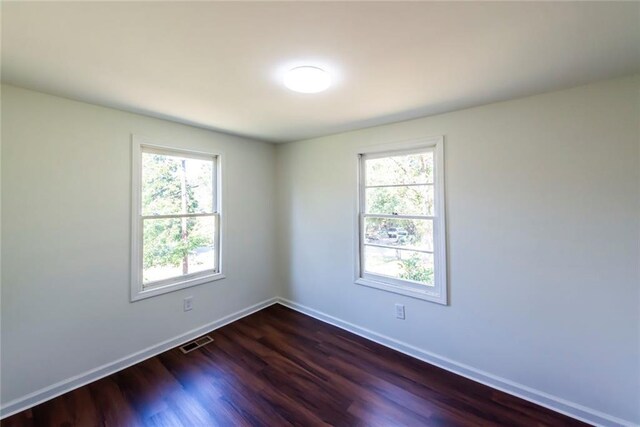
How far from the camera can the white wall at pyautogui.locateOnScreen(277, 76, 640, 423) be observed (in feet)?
5.62

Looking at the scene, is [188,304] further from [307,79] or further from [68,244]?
[307,79]

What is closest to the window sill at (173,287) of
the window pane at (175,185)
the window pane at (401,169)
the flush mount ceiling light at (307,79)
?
the window pane at (175,185)

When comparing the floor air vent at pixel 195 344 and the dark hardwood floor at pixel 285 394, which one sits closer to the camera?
the dark hardwood floor at pixel 285 394

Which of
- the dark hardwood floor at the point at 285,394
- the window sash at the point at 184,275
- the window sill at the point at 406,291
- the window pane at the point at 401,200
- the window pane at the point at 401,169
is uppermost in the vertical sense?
the window pane at the point at 401,169

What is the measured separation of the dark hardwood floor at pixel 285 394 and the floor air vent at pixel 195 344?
0.07m

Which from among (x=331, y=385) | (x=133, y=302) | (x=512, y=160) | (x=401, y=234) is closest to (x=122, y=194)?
(x=133, y=302)

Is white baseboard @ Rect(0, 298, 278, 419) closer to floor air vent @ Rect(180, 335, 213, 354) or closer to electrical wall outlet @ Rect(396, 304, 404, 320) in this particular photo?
floor air vent @ Rect(180, 335, 213, 354)

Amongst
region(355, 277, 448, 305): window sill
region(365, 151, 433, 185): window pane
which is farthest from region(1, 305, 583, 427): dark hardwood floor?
region(365, 151, 433, 185): window pane

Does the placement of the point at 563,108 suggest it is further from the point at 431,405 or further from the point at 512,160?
the point at 431,405

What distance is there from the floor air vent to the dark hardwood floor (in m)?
0.07

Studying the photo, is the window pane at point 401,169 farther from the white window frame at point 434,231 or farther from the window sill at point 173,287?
the window sill at point 173,287

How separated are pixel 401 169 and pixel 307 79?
1.49 m

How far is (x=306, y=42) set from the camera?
4.43 ft

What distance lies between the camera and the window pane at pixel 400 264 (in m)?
2.60
